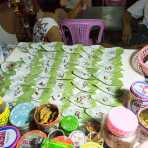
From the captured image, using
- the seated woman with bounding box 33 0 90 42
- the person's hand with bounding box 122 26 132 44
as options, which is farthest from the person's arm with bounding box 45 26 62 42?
the person's hand with bounding box 122 26 132 44

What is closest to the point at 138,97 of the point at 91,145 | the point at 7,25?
the point at 91,145

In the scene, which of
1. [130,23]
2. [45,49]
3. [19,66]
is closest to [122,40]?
[130,23]

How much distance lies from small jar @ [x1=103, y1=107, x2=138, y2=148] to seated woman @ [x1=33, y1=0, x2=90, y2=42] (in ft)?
2.74

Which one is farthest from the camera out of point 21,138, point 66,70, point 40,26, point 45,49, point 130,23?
point 130,23

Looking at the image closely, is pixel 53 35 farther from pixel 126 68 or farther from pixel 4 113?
pixel 4 113

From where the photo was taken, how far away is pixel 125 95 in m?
0.90

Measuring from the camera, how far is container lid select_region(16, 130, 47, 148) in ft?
2.38

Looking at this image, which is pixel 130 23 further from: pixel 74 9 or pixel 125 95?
pixel 125 95

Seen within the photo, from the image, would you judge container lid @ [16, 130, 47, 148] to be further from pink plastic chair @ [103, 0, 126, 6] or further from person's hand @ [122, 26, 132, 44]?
pink plastic chair @ [103, 0, 126, 6]

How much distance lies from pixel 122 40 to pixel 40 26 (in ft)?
2.31

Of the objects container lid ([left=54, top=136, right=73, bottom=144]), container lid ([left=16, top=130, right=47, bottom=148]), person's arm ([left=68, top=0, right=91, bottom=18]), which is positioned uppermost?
person's arm ([left=68, top=0, right=91, bottom=18])

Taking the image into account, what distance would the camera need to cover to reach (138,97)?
729mm

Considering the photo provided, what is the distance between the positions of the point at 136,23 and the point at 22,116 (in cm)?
130

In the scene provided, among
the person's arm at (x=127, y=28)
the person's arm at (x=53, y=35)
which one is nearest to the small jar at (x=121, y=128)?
the person's arm at (x=53, y=35)
